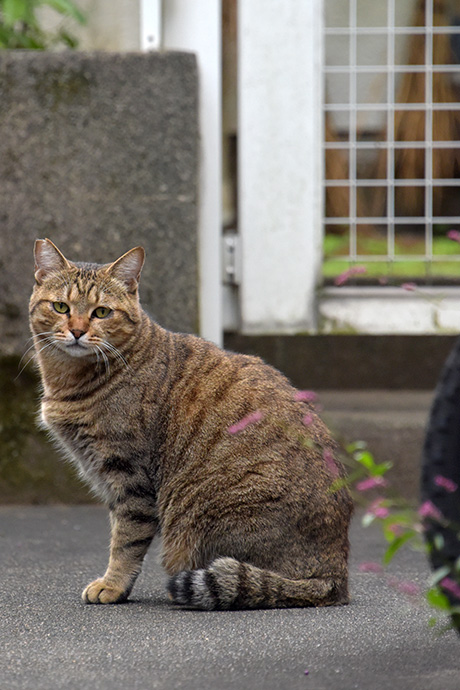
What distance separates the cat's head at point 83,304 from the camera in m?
3.07

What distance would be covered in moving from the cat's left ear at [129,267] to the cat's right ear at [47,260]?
161 millimetres

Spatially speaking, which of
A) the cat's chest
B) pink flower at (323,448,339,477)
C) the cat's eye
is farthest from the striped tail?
the cat's eye

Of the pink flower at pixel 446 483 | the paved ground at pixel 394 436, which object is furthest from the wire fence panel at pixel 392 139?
the pink flower at pixel 446 483

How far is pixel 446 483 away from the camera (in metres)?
1.87

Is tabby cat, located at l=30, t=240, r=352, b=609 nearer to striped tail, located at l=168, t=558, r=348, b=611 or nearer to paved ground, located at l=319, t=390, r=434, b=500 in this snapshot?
striped tail, located at l=168, t=558, r=348, b=611

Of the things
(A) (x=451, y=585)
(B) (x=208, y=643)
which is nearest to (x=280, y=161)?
(B) (x=208, y=643)

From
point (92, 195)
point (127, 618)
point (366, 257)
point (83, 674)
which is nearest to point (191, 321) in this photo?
point (92, 195)

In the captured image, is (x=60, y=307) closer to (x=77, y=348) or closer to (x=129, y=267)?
(x=77, y=348)

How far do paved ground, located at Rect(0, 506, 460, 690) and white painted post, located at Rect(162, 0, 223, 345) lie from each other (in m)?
1.71

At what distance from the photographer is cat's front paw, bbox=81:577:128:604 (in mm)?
2913

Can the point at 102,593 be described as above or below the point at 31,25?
below

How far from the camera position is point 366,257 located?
5.12 metres

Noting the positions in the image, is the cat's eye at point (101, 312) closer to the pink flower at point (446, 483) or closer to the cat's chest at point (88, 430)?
the cat's chest at point (88, 430)

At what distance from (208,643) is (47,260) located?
1392mm
